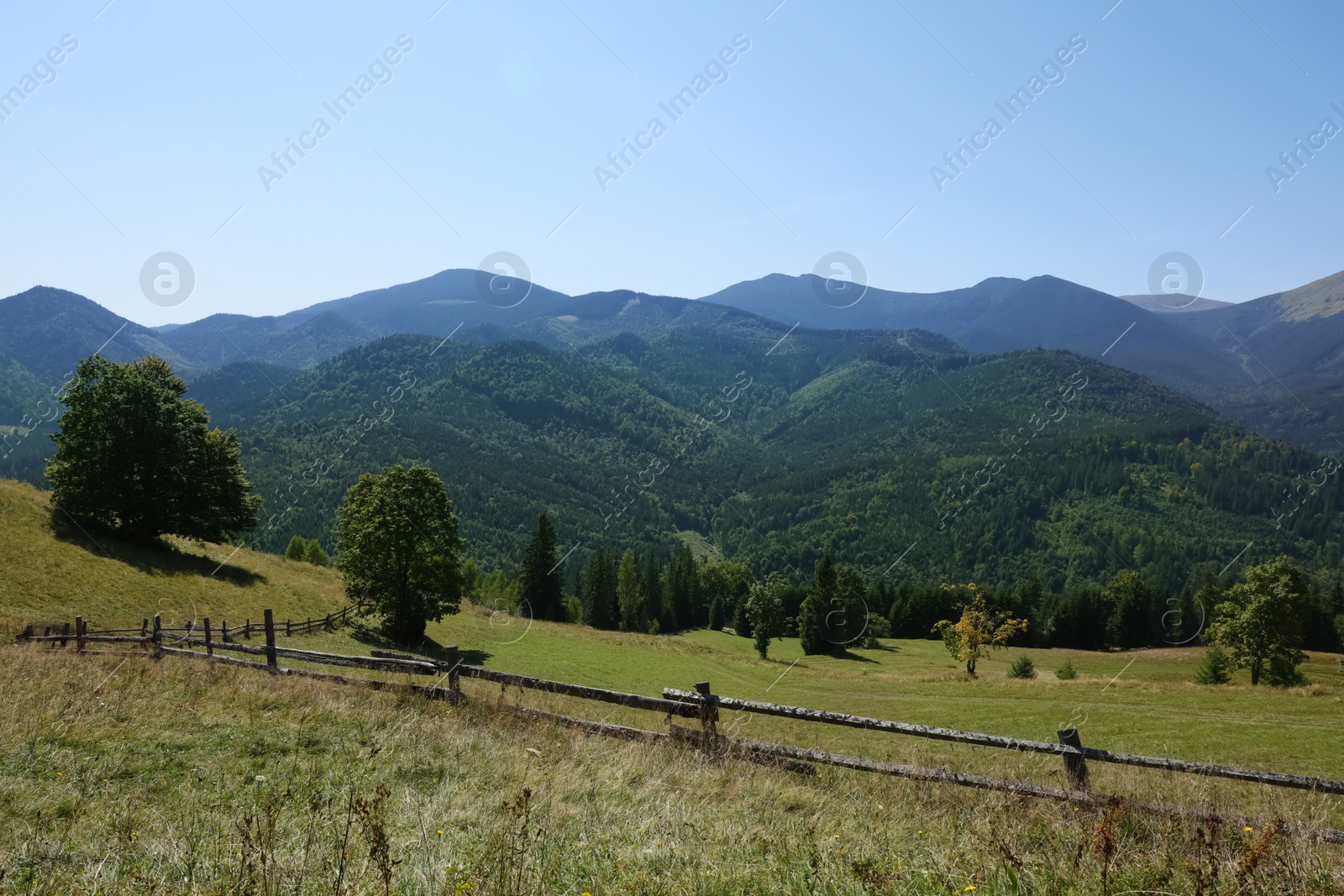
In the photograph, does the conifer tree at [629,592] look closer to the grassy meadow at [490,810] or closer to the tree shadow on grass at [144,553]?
the tree shadow on grass at [144,553]

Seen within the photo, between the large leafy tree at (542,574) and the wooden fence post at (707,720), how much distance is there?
6348 centimetres

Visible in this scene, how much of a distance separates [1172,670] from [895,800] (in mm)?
67912

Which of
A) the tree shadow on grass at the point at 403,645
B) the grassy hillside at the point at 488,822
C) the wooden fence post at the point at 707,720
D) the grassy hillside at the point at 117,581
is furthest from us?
the tree shadow on grass at the point at 403,645

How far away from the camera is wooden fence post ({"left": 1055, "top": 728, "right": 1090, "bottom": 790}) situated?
8.17 m

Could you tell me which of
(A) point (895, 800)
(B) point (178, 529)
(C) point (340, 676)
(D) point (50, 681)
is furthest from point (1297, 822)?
(B) point (178, 529)

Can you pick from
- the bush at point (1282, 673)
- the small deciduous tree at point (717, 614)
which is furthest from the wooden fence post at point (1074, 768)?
the small deciduous tree at point (717, 614)

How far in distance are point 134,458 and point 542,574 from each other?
41343 millimetres

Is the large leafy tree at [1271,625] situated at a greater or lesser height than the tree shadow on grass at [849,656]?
greater

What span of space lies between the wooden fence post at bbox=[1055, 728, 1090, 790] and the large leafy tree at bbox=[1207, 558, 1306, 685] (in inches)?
1843

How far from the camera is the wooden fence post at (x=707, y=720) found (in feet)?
31.8

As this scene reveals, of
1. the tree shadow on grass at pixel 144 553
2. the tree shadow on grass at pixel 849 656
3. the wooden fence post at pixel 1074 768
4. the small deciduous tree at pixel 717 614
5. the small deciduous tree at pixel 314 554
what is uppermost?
the wooden fence post at pixel 1074 768

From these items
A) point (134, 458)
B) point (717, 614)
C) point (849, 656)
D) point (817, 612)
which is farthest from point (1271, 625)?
point (717, 614)

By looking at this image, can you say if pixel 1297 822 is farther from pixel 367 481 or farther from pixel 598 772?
pixel 367 481

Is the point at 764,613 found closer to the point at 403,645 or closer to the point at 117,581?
the point at 403,645
